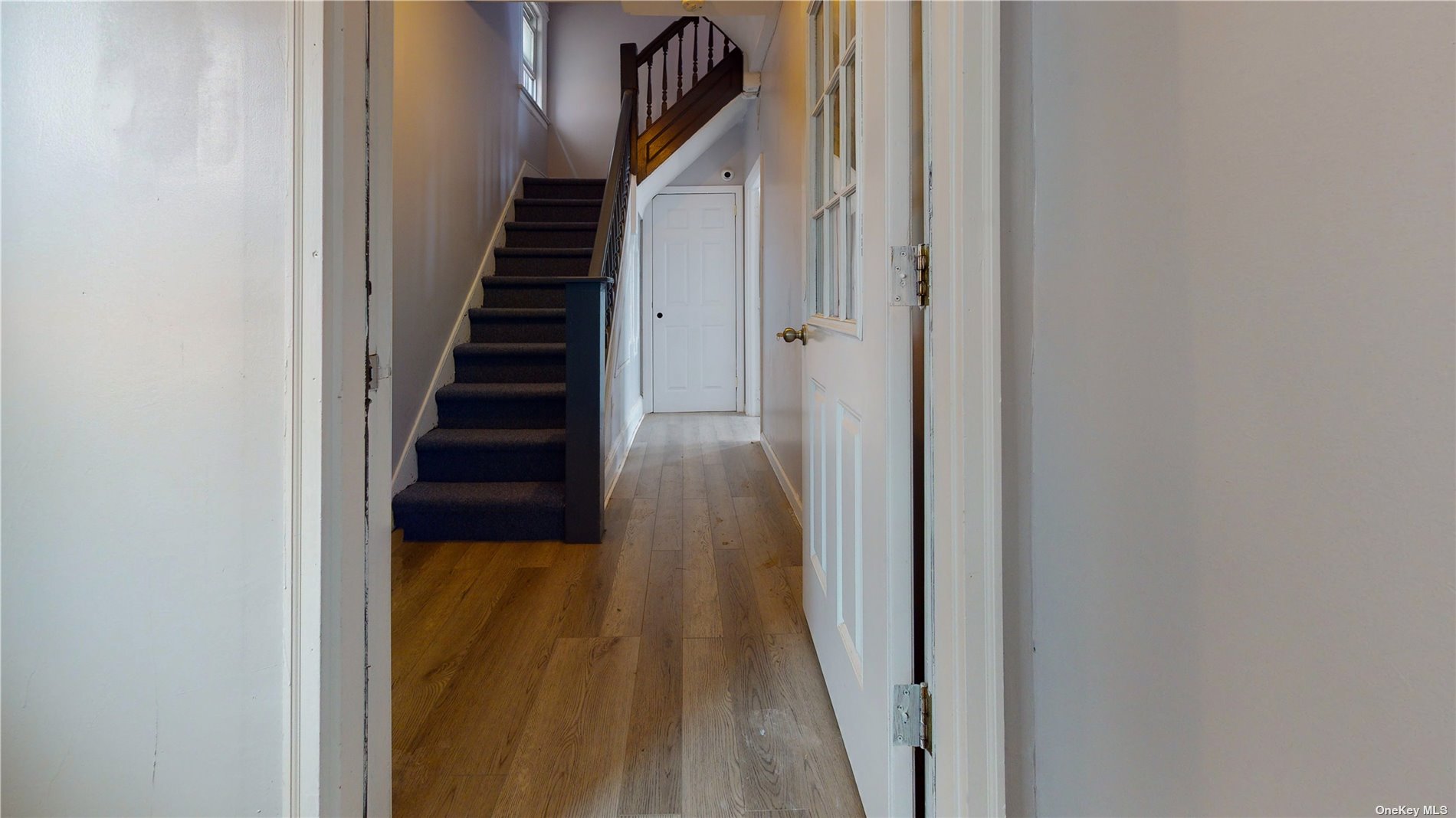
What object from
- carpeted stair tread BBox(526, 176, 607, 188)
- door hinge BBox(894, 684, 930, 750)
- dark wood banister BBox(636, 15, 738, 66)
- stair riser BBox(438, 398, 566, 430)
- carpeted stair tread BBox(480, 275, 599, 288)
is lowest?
door hinge BBox(894, 684, 930, 750)

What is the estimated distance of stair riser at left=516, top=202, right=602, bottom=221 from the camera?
5.40m

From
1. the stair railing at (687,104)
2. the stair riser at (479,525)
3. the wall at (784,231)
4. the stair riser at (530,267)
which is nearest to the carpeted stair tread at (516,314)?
the stair riser at (530,267)

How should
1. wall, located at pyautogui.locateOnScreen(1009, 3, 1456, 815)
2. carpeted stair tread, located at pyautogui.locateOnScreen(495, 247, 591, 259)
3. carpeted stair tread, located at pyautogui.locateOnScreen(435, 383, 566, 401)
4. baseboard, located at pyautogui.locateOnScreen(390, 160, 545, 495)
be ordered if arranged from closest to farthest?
wall, located at pyautogui.locateOnScreen(1009, 3, 1456, 815) < baseboard, located at pyautogui.locateOnScreen(390, 160, 545, 495) < carpeted stair tread, located at pyautogui.locateOnScreen(435, 383, 566, 401) < carpeted stair tread, located at pyautogui.locateOnScreen(495, 247, 591, 259)

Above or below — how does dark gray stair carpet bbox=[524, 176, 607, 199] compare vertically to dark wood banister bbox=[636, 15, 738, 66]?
below

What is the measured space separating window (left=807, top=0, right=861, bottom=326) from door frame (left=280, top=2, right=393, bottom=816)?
33.5 inches

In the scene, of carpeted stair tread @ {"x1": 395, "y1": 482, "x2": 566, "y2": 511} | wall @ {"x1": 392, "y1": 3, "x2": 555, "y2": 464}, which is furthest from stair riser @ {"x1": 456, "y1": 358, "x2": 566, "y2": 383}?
carpeted stair tread @ {"x1": 395, "y1": 482, "x2": 566, "y2": 511}

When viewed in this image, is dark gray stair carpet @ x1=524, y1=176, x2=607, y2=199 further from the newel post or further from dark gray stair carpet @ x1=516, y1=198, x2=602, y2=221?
the newel post

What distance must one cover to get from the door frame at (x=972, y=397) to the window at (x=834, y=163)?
0.37 meters

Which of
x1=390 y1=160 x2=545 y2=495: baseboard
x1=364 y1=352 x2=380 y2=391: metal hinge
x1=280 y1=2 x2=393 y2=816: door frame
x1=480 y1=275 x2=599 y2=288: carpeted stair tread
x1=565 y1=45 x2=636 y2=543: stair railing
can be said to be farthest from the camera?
x1=480 y1=275 x2=599 y2=288: carpeted stair tread

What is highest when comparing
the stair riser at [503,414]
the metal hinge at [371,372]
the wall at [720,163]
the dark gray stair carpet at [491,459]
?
the wall at [720,163]

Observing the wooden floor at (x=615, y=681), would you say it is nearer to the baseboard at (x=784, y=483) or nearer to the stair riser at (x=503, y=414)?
the baseboard at (x=784, y=483)

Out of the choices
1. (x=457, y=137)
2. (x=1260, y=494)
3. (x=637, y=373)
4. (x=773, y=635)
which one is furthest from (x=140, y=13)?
(x=637, y=373)

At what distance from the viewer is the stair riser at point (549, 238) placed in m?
5.11

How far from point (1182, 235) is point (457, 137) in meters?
4.13
